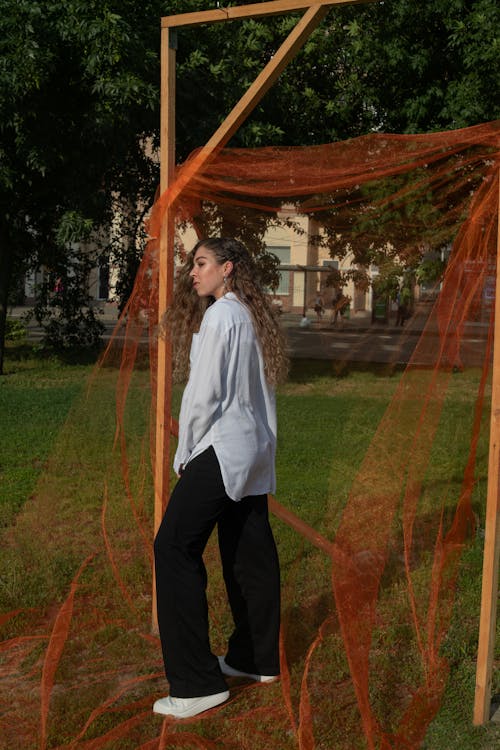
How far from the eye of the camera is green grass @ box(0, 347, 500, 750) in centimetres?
363

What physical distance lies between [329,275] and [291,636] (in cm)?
177

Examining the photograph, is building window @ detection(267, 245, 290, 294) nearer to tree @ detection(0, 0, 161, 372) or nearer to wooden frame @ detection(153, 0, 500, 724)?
wooden frame @ detection(153, 0, 500, 724)

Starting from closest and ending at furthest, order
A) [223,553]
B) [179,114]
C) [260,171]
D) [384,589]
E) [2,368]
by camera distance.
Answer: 1. [223,553]
2. [260,171]
3. [384,589]
4. [179,114]
5. [2,368]

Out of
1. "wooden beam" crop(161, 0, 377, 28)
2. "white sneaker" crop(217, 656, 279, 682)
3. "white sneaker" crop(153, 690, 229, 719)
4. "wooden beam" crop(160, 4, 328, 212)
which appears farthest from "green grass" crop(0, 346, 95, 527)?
"wooden beam" crop(161, 0, 377, 28)

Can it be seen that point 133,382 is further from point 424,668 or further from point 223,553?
point 424,668

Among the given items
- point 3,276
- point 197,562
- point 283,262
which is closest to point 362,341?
point 283,262

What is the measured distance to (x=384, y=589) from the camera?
4.90 metres

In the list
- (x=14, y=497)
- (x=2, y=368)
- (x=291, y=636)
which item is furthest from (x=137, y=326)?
(x=2, y=368)

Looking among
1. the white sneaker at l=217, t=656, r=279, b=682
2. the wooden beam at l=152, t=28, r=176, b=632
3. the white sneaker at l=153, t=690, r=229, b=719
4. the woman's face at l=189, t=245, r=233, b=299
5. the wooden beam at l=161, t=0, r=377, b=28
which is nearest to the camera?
the white sneaker at l=153, t=690, r=229, b=719

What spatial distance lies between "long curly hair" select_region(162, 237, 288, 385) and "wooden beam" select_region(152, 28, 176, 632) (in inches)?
14.7

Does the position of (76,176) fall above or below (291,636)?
above

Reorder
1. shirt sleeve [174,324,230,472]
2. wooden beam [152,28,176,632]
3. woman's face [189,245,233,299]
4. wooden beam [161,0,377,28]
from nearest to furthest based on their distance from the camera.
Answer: shirt sleeve [174,324,230,472] → woman's face [189,245,233,299] → wooden beam [161,0,377,28] → wooden beam [152,28,176,632]

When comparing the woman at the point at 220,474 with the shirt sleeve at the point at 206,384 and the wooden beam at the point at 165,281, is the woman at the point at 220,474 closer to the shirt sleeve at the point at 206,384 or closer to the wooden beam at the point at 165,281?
the shirt sleeve at the point at 206,384

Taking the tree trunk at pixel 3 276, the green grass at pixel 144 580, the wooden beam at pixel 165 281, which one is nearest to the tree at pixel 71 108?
the tree trunk at pixel 3 276
